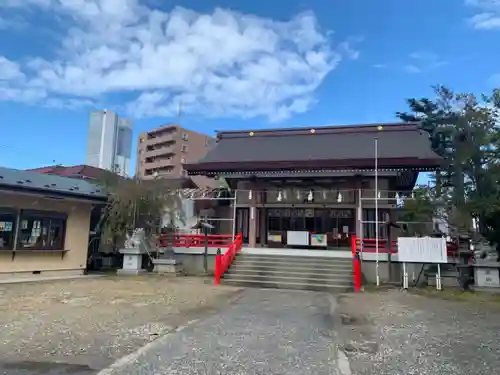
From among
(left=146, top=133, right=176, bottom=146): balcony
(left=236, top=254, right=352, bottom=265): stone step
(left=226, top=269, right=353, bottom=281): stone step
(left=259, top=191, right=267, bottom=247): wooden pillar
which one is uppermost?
(left=146, top=133, right=176, bottom=146): balcony

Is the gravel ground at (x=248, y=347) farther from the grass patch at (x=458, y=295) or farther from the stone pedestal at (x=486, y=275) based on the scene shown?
the stone pedestal at (x=486, y=275)

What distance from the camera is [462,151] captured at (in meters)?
13.1

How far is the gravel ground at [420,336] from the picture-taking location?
487 centimetres

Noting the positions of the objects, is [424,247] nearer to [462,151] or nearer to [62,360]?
[462,151]

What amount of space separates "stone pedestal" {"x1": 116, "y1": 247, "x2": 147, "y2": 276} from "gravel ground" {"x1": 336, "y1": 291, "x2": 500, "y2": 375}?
27.6 ft

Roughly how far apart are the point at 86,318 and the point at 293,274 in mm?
7905

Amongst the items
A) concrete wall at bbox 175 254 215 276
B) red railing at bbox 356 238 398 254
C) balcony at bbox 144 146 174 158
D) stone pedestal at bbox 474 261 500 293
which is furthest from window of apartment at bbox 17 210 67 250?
balcony at bbox 144 146 174 158

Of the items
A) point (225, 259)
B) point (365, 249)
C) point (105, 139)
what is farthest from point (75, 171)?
point (365, 249)

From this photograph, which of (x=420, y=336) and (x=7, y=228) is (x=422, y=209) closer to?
(x=420, y=336)

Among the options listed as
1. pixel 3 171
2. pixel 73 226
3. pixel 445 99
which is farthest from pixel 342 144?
pixel 3 171

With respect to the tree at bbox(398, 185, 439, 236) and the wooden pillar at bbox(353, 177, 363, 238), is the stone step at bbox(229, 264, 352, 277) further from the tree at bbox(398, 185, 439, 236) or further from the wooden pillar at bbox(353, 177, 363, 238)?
the wooden pillar at bbox(353, 177, 363, 238)

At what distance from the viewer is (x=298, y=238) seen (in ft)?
61.1

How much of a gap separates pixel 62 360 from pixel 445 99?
50.8 feet

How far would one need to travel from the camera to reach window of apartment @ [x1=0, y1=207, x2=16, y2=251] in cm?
1298
